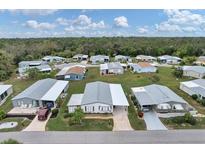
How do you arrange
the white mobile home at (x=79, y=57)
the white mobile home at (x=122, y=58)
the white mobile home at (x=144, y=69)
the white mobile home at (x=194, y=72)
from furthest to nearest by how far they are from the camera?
1. the white mobile home at (x=79, y=57)
2. the white mobile home at (x=122, y=58)
3. the white mobile home at (x=144, y=69)
4. the white mobile home at (x=194, y=72)

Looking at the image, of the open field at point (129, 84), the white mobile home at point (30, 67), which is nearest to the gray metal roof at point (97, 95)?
the open field at point (129, 84)

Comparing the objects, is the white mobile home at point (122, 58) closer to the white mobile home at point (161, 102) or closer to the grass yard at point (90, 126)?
the white mobile home at point (161, 102)

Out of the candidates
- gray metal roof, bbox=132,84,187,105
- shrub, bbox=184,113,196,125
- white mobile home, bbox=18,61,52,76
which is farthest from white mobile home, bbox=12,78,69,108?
white mobile home, bbox=18,61,52,76

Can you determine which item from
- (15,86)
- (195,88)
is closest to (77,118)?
(195,88)

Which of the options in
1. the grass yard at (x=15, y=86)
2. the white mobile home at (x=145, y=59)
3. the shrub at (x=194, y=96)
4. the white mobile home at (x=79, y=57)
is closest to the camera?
the grass yard at (x=15, y=86)

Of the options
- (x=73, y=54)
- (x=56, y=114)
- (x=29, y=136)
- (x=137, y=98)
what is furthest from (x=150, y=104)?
(x=73, y=54)

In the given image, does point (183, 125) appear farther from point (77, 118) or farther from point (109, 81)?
point (109, 81)

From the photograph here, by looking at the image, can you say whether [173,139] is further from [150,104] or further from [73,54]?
[73,54]

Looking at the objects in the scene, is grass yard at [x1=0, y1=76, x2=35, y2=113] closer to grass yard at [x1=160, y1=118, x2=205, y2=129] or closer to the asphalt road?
the asphalt road
